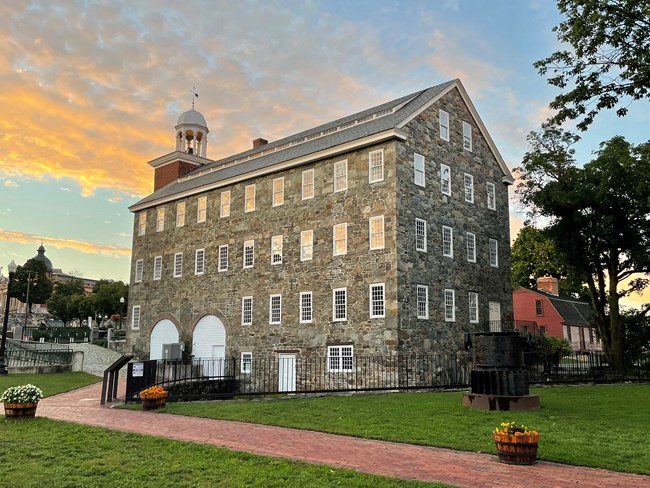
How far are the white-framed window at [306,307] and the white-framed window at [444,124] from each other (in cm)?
1000

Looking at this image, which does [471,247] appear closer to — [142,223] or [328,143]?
[328,143]

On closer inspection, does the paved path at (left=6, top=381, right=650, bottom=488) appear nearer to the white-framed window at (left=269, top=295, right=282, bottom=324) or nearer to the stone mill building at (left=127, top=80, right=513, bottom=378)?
the stone mill building at (left=127, top=80, right=513, bottom=378)

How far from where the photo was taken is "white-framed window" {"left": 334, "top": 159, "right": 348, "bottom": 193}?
27234mm

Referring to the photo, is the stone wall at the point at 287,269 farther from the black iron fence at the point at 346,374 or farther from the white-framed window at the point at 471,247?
the white-framed window at the point at 471,247

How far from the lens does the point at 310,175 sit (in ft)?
95.0

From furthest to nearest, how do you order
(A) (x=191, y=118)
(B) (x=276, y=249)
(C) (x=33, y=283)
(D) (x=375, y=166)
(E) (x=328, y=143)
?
1. (C) (x=33, y=283)
2. (A) (x=191, y=118)
3. (B) (x=276, y=249)
4. (E) (x=328, y=143)
5. (D) (x=375, y=166)

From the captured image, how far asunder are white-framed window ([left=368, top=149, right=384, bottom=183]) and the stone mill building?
6cm

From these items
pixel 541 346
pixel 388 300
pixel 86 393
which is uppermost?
pixel 388 300

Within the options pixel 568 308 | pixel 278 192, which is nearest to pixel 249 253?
pixel 278 192

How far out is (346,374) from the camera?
82.3 ft

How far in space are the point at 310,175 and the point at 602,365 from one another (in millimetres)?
18466

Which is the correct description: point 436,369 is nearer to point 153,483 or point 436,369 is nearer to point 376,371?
point 376,371

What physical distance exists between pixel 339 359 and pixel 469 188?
11.0 meters

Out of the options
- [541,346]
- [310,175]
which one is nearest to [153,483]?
[310,175]
